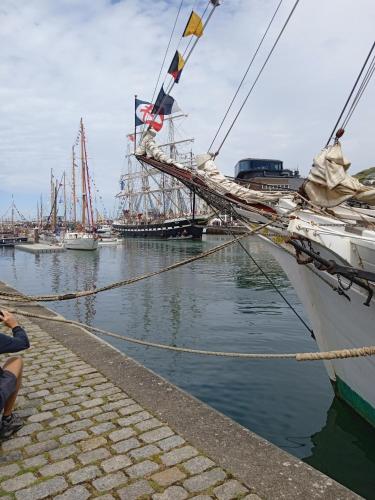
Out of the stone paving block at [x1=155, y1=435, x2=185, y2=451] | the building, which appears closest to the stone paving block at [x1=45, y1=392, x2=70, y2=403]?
the stone paving block at [x1=155, y1=435, x2=185, y2=451]

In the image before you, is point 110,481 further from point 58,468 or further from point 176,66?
point 176,66

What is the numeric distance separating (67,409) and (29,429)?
0.55 m

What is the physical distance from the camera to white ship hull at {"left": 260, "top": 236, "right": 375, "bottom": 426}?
204 inches

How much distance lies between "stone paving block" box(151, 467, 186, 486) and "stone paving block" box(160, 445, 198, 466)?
109 mm

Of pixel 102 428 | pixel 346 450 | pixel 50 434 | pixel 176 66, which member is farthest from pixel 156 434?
pixel 176 66

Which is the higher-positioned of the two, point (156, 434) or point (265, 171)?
point (265, 171)

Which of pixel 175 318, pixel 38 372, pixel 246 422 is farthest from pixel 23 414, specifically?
pixel 175 318

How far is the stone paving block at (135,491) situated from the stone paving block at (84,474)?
32 cm

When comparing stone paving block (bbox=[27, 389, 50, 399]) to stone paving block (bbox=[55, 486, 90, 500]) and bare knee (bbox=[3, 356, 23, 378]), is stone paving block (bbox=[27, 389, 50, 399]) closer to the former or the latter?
bare knee (bbox=[3, 356, 23, 378])

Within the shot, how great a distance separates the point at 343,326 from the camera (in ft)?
18.9

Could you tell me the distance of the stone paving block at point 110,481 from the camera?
3.46 metres

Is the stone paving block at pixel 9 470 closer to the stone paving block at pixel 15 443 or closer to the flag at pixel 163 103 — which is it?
the stone paving block at pixel 15 443

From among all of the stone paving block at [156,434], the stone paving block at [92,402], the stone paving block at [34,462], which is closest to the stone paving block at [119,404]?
the stone paving block at [92,402]

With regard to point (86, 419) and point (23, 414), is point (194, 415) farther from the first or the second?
point (23, 414)
